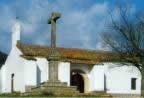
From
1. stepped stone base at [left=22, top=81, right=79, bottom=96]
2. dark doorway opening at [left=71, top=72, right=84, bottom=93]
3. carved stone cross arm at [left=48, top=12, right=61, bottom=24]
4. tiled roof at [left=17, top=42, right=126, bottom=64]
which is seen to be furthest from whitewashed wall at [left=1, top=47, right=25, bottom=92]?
stepped stone base at [left=22, top=81, right=79, bottom=96]

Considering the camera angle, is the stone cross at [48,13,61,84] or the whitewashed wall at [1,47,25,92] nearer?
the stone cross at [48,13,61,84]

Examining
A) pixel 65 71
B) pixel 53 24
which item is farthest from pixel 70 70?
pixel 53 24

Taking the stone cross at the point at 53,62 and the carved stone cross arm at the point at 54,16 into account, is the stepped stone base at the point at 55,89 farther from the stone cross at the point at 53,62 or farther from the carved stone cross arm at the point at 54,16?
the carved stone cross arm at the point at 54,16

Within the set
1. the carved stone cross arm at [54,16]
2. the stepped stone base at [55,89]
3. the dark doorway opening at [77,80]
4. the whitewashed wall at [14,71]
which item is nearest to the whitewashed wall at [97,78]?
the dark doorway opening at [77,80]

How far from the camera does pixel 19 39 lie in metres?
55.9

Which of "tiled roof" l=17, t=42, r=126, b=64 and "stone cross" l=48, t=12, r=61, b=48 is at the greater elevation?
"stone cross" l=48, t=12, r=61, b=48

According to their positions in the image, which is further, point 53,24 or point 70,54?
point 70,54

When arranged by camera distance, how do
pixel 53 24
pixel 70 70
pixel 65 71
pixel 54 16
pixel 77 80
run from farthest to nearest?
pixel 77 80, pixel 70 70, pixel 65 71, pixel 53 24, pixel 54 16

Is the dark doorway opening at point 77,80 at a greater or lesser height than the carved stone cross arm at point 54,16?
lesser

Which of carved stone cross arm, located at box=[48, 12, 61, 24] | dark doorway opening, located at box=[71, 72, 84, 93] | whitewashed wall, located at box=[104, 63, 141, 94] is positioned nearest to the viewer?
carved stone cross arm, located at box=[48, 12, 61, 24]

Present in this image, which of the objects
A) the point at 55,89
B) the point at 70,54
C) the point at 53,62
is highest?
the point at 70,54

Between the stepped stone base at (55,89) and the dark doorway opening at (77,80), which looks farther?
the dark doorway opening at (77,80)

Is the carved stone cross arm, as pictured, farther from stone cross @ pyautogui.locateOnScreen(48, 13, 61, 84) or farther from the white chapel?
the white chapel

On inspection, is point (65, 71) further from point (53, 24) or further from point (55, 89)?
point (55, 89)
